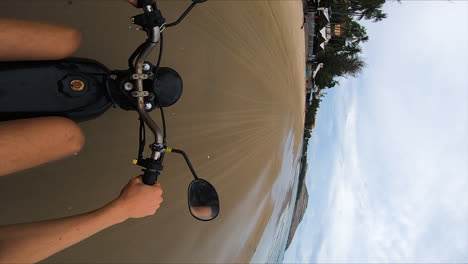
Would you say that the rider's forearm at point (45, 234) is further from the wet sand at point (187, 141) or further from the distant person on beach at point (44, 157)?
the wet sand at point (187, 141)

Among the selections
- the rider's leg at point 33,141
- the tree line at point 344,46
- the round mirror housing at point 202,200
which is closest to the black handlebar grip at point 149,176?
the round mirror housing at point 202,200

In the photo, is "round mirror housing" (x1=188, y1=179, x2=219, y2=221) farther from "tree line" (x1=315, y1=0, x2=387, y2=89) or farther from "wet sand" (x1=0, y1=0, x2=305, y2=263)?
"tree line" (x1=315, y1=0, x2=387, y2=89)

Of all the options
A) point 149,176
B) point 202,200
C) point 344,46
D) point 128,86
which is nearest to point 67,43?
point 128,86

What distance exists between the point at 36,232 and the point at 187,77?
113 centimetres

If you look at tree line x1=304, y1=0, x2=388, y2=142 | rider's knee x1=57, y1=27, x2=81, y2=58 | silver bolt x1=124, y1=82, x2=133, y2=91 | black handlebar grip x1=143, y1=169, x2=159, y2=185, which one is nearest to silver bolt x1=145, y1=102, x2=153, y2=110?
silver bolt x1=124, y1=82, x2=133, y2=91

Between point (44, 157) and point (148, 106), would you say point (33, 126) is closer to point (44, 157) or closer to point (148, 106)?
point (44, 157)

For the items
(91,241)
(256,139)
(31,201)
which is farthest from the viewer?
(256,139)

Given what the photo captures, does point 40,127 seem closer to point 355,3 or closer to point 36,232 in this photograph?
point 36,232

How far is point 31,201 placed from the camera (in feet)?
3.78

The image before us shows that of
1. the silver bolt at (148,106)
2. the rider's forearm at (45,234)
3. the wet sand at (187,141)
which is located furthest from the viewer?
the wet sand at (187,141)

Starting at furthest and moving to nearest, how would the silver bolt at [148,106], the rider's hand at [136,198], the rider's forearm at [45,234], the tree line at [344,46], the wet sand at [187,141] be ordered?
the tree line at [344,46] → the wet sand at [187,141] → the silver bolt at [148,106] → the rider's hand at [136,198] → the rider's forearm at [45,234]

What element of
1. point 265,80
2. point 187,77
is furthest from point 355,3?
point 187,77

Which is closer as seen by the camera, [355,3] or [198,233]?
[198,233]

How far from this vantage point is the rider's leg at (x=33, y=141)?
81 cm
